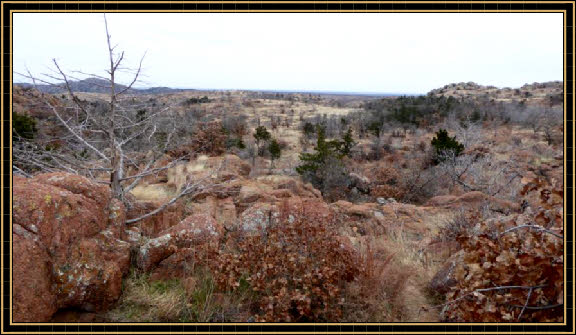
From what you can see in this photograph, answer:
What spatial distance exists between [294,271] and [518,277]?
5.90ft

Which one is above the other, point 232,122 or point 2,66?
point 232,122

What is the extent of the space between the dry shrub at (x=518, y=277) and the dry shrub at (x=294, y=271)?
1038 millimetres

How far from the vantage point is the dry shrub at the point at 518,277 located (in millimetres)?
2422

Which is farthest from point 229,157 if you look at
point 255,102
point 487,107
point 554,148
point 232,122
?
point 255,102

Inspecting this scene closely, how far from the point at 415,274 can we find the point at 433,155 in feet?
35.7

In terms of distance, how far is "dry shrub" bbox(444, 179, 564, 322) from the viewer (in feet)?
7.95

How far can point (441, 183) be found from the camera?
35.6ft

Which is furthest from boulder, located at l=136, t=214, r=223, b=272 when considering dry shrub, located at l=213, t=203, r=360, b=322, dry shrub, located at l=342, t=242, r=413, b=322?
dry shrub, located at l=342, t=242, r=413, b=322

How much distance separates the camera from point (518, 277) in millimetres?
2582

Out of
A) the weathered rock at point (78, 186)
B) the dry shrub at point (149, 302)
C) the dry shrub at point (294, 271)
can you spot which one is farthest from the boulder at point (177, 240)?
the weathered rock at point (78, 186)

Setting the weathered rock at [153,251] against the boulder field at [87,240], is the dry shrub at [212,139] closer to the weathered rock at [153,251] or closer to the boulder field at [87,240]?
the boulder field at [87,240]

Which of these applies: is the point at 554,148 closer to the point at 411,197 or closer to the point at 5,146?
the point at 411,197

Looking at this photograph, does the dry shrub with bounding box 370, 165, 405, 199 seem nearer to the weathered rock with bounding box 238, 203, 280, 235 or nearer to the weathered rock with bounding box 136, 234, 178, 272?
the weathered rock with bounding box 238, 203, 280, 235

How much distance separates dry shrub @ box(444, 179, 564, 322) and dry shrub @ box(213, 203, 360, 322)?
1.04m
